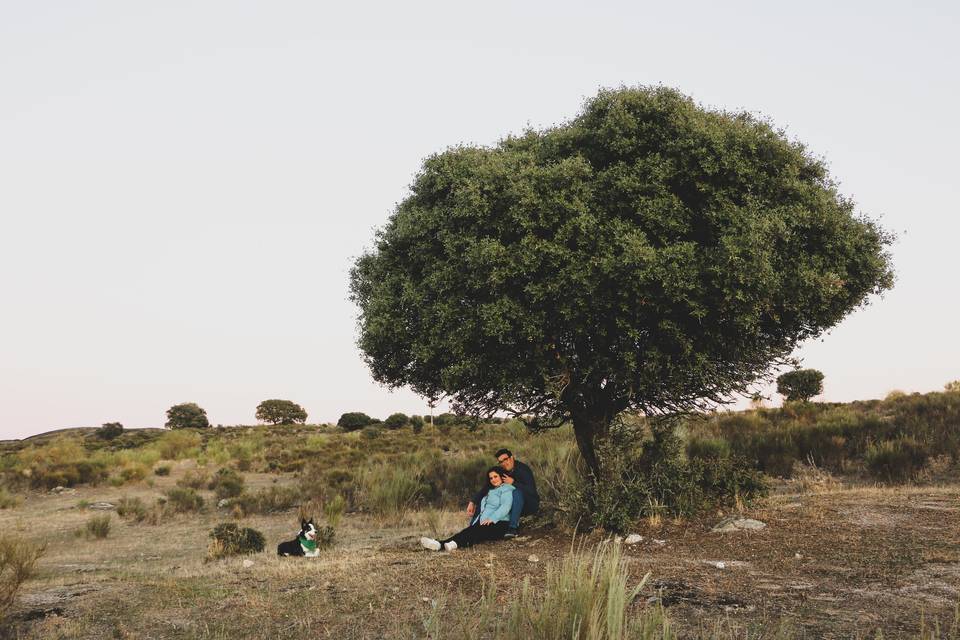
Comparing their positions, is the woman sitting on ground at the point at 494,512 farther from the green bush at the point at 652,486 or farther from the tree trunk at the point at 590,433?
the tree trunk at the point at 590,433

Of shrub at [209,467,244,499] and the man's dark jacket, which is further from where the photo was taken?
shrub at [209,467,244,499]

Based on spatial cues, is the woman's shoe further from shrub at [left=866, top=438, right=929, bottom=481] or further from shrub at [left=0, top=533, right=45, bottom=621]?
shrub at [left=866, top=438, right=929, bottom=481]

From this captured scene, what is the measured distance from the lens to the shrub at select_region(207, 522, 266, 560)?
47.4ft

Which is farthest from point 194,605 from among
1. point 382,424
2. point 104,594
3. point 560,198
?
point 382,424

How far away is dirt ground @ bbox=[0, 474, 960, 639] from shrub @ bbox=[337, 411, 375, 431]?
2090 inches

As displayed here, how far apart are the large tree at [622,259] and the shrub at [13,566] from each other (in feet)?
21.5

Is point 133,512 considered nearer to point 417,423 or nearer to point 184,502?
point 184,502

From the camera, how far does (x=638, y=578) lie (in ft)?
28.8

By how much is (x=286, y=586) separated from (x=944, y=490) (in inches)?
577

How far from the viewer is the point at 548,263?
12.2 meters

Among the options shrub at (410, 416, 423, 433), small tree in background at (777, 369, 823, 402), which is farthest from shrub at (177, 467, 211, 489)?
small tree in background at (777, 369, 823, 402)

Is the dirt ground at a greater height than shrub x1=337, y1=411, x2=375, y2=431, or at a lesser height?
lesser

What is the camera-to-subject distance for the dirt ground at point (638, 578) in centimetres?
732

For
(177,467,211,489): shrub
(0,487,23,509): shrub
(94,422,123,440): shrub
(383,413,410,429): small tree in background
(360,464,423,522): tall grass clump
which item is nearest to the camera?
(360,464,423,522): tall grass clump
